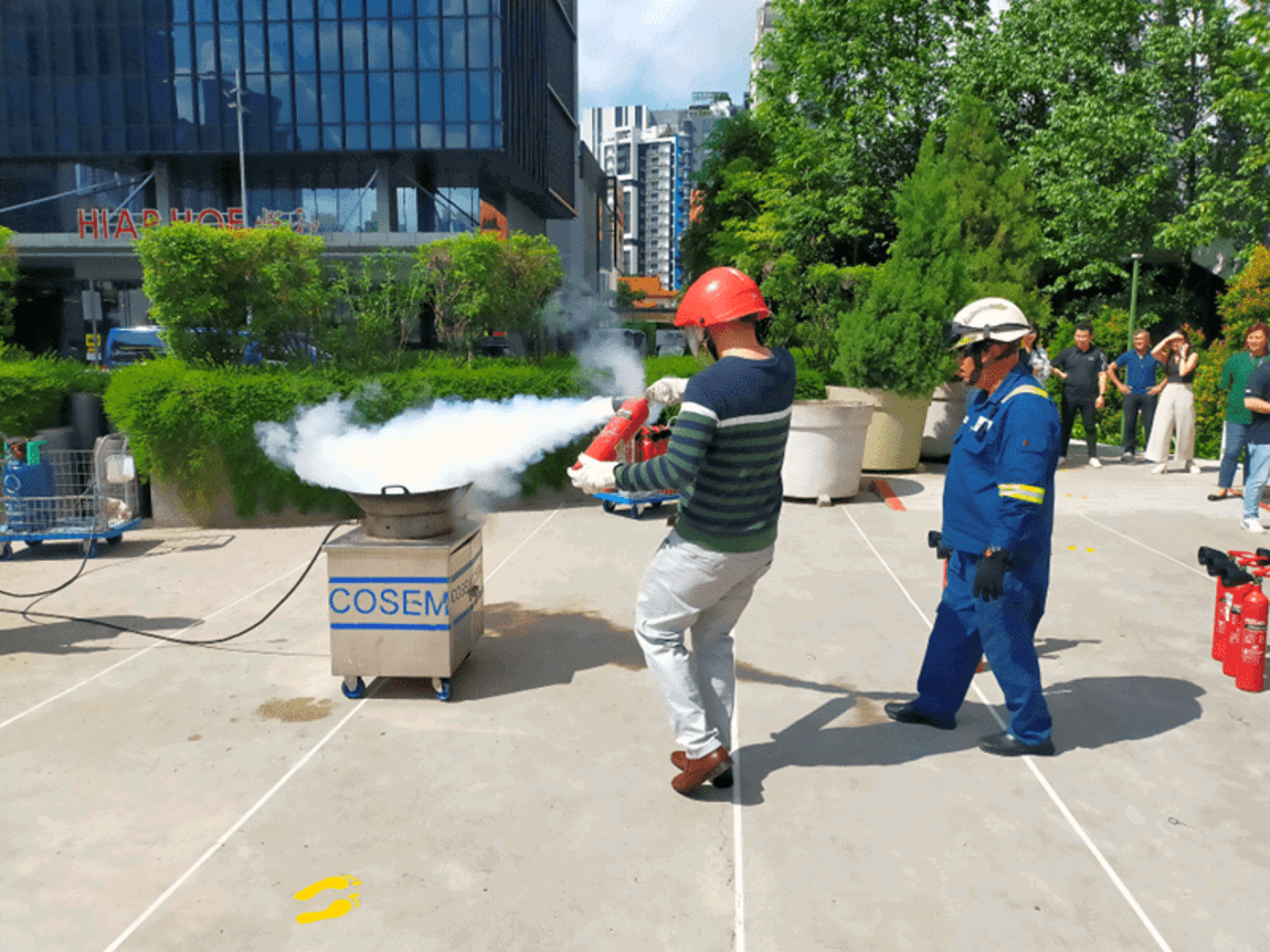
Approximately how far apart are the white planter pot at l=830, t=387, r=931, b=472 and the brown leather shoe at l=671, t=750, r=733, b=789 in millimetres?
9589

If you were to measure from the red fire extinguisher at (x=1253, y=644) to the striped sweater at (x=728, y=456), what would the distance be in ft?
10.1

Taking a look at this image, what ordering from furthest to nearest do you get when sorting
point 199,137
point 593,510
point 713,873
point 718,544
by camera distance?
1. point 199,137
2. point 593,510
3. point 718,544
4. point 713,873

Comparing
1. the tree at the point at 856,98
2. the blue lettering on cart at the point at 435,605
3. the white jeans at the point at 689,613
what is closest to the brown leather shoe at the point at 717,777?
the white jeans at the point at 689,613

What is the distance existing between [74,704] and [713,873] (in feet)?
12.1

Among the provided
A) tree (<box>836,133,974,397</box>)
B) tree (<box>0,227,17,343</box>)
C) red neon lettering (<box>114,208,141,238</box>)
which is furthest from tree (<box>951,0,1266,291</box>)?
red neon lettering (<box>114,208,141,238</box>)

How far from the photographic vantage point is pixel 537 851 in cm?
338

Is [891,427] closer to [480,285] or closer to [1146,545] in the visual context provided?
[1146,545]

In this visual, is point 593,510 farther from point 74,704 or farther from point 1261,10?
point 1261,10

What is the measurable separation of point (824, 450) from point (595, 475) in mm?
7315

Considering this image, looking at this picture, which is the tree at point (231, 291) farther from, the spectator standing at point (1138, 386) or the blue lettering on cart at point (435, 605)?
the spectator standing at point (1138, 386)

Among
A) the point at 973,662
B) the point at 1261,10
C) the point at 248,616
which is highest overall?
the point at 1261,10

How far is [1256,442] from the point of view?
8984mm

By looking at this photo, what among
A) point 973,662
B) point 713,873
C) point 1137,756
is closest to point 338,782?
point 713,873

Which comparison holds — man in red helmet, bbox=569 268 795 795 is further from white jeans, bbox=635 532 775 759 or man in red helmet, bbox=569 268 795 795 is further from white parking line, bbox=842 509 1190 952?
white parking line, bbox=842 509 1190 952
